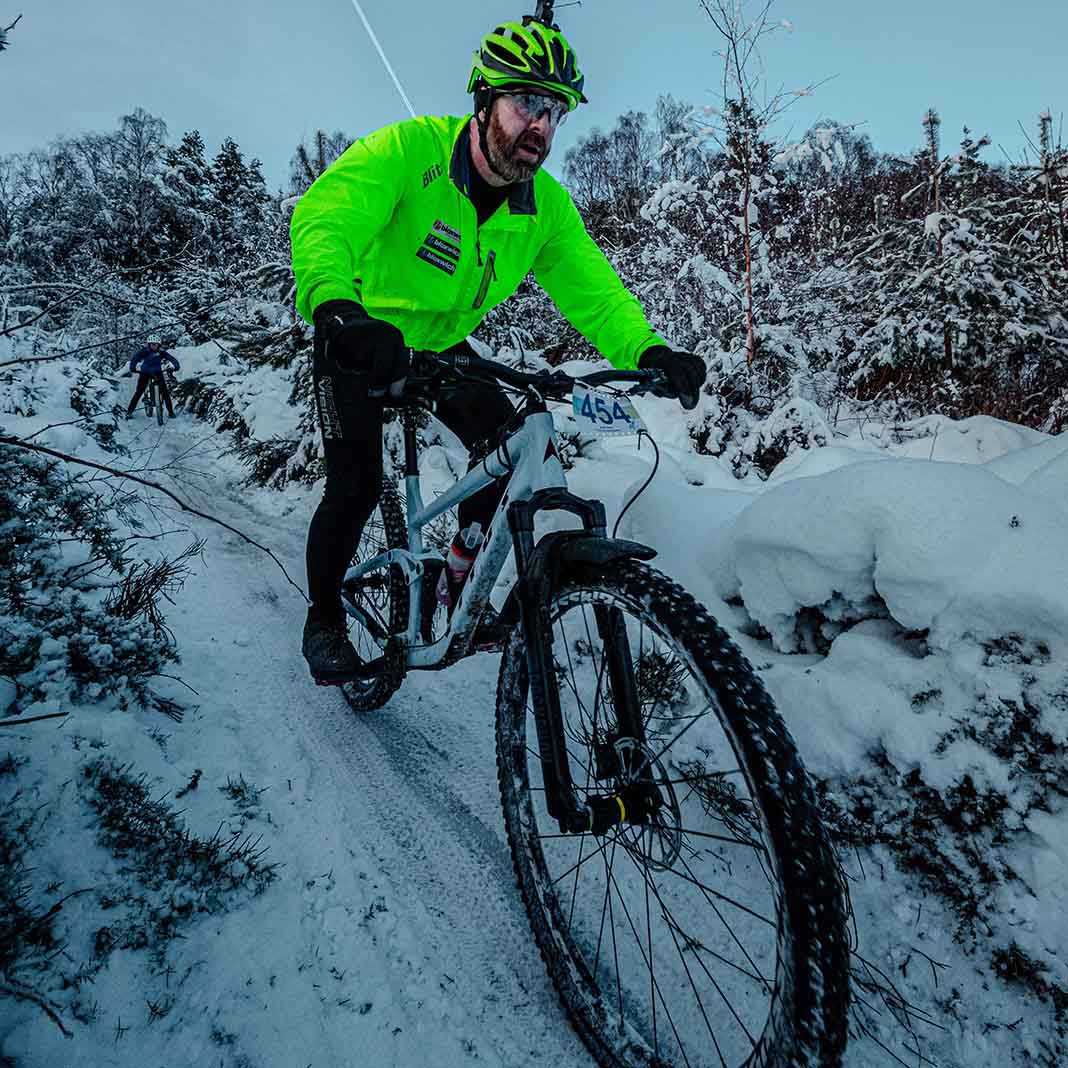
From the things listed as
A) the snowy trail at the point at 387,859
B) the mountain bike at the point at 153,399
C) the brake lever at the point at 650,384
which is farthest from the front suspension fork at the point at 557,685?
the mountain bike at the point at 153,399

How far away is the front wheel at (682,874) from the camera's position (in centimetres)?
111

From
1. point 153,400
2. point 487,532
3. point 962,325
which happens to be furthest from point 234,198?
point 487,532

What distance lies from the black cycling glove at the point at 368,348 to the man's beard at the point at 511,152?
35.3 inches

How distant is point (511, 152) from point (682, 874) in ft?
7.72

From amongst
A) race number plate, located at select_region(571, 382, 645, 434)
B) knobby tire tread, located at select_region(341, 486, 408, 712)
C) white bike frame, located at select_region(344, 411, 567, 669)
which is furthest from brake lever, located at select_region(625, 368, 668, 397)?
knobby tire tread, located at select_region(341, 486, 408, 712)

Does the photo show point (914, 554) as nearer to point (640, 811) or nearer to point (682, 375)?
point (682, 375)

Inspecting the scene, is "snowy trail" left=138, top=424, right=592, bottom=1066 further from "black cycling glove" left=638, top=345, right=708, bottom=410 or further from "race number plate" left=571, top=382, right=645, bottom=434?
"black cycling glove" left=638, top=345, right=708, bottom=410

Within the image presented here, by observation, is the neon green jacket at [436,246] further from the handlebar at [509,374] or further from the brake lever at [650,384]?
the brake lever at [650,384]

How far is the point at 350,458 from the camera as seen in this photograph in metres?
2.52

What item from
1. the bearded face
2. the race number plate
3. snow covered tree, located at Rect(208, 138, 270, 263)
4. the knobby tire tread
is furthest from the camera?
snow covered tree, located at Rect(208, 138, 270, 263)

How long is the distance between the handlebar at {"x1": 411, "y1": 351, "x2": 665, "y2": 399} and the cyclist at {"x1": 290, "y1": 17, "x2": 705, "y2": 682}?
0.12m

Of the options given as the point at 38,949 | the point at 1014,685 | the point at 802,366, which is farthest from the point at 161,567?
the point at 802,366

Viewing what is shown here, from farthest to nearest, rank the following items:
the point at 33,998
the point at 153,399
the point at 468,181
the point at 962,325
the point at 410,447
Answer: the point at 153,399 → the point at 962,325 → the point at 410,447 → the point at 468,181 → the point at 33,998

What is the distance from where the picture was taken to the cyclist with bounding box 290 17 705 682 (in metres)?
1.99
